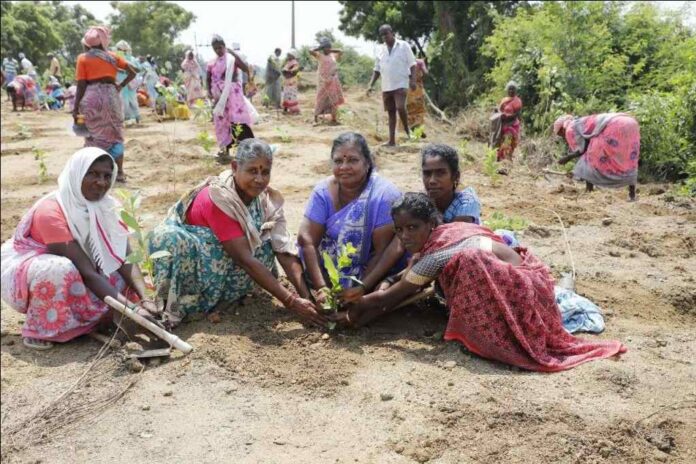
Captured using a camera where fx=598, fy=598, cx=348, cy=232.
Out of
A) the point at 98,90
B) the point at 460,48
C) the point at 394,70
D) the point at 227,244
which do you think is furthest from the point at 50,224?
the point at 460,48

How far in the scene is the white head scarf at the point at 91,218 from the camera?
2932 millimetres

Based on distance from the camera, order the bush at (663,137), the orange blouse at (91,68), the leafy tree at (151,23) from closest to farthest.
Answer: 1. the orange blouse at (91,68)
2. the bush at (663,137)
3. the leafy tree at (151,23)

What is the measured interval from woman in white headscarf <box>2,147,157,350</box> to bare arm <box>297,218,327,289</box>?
0.83m

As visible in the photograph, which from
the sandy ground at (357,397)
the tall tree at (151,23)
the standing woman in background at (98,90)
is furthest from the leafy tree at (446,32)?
the tall tree at (151,23)

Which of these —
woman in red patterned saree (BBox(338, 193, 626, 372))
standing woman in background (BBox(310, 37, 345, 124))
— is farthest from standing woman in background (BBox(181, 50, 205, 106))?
woman in red patterned saree (BBox(338, 193, 626, 372))

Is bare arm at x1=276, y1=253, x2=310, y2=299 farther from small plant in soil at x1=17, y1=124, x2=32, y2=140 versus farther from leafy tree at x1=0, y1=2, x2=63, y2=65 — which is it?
leafy tree at x1=0, y1=2, x2=63, y2=65

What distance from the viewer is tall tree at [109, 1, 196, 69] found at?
3144cm

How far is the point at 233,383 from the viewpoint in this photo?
8.58 ft

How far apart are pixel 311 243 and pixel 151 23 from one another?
105 feet

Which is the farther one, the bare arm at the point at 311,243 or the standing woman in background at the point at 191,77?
the standing woman in background at the point at 191,77

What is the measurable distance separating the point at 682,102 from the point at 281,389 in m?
6.51

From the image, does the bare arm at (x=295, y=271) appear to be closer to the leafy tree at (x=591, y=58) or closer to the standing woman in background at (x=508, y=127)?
the standing woman in background at (x=508, y=127)

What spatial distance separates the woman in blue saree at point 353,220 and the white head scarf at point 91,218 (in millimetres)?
969

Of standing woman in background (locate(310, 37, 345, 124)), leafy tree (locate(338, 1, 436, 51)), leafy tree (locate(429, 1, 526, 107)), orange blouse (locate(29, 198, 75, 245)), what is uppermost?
leafy tree (locate(338, 1, 436, 51))
